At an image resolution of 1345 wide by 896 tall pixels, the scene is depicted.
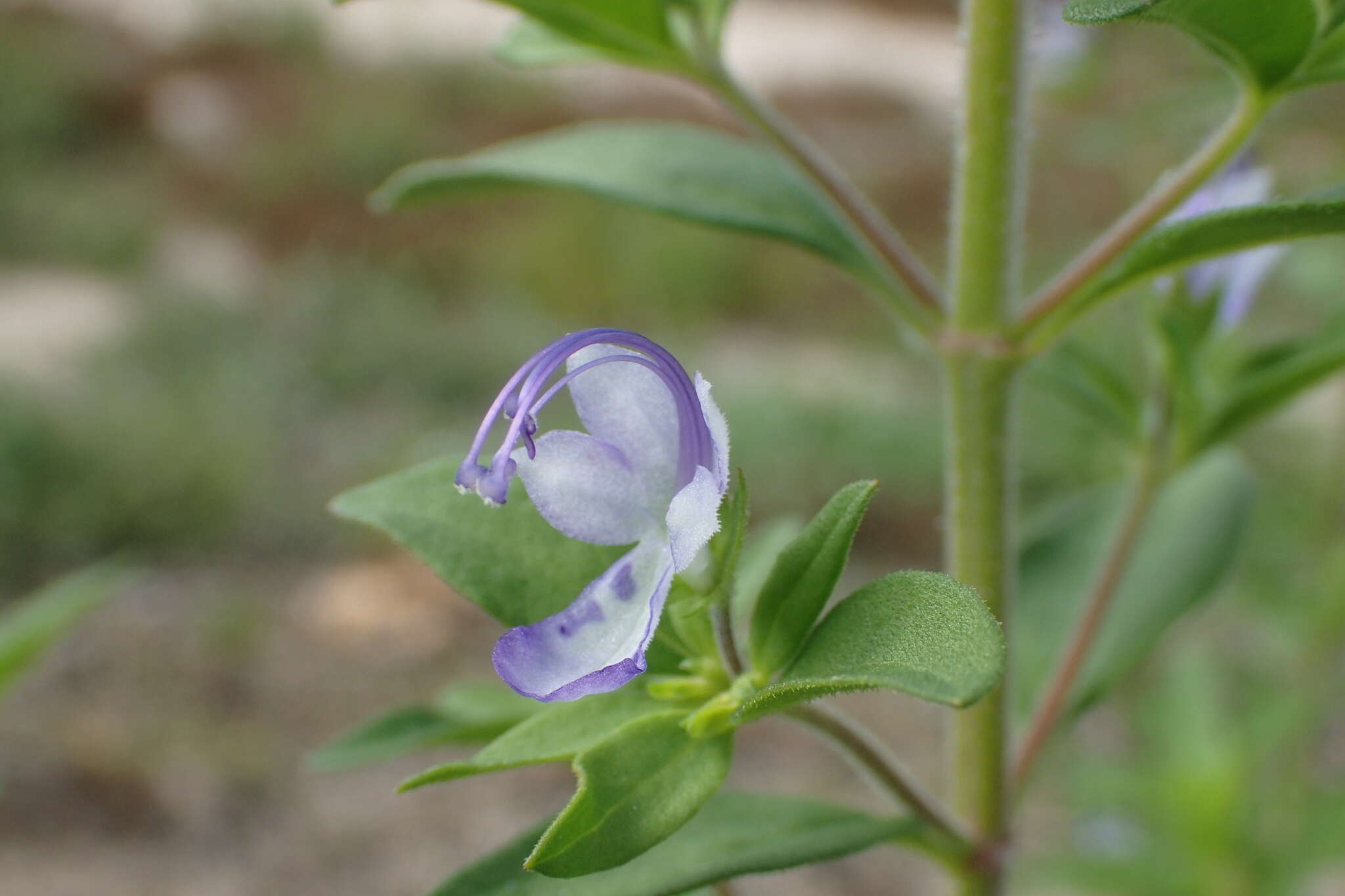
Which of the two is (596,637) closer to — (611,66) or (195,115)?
(195,115)

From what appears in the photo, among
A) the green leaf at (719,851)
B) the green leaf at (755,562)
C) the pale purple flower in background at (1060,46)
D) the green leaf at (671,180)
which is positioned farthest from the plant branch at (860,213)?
the pale purple flower in background at (1060,46)

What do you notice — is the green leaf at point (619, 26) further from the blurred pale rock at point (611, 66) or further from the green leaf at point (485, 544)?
the blurred pale rock at point (611, 66)

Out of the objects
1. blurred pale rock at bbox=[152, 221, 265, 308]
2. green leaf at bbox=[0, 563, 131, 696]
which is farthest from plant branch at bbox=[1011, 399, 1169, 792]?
blurred pale rock at bbox=[152, 221, 265, 308]

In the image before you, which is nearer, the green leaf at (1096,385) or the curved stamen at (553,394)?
the curved stamen at (553,394)

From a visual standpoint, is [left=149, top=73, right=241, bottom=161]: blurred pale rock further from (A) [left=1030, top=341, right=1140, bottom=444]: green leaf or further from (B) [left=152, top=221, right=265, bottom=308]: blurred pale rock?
(A) [left=1030, top=341, right=1140, bottom=444]: green leaf

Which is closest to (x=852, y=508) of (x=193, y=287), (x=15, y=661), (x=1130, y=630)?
(x=1130, y=630)

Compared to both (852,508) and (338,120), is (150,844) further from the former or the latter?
(338,120)

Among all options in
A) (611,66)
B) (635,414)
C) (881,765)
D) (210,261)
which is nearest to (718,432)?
(635,414)
